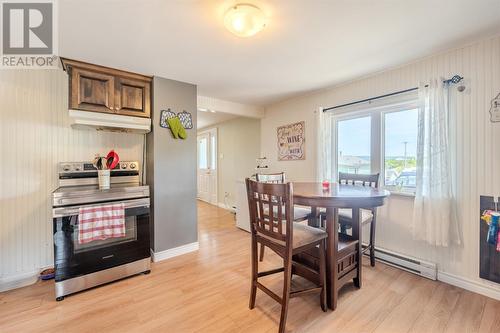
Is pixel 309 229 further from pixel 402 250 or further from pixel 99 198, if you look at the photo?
pixel 99 198

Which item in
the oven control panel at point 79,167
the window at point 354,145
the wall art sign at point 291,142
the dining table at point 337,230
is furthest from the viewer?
the wall art sign at point 291,142

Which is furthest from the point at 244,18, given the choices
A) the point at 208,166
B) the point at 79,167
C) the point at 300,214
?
the point at 208,166

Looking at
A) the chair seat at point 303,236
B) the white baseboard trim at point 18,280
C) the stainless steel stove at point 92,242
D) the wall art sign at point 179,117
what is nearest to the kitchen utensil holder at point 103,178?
the stainless steel stove at point 92,242

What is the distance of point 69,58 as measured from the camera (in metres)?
2.11

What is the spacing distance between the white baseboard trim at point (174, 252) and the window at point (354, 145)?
2298 mm

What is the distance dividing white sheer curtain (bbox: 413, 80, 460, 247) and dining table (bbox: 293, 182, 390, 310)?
658mm

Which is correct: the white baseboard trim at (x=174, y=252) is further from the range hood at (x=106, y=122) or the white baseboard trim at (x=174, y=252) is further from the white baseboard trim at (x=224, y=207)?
the white baseboard trim at (x=224, y=207)

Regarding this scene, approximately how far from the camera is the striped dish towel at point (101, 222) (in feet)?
6.21

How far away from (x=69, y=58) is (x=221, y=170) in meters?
3.90

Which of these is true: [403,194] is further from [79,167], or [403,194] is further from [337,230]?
[79,167]

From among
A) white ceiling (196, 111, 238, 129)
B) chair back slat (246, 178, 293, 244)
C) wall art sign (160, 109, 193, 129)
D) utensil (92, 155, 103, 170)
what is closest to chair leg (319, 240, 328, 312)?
chair back slat (246, 178, 293, 244)

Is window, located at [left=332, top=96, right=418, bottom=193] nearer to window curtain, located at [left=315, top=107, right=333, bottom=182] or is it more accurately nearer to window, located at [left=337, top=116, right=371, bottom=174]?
window, located at [left=337, top=116, right=371, bottom=174]

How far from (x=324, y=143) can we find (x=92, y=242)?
290 centimetres

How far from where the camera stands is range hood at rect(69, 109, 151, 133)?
2.15m
